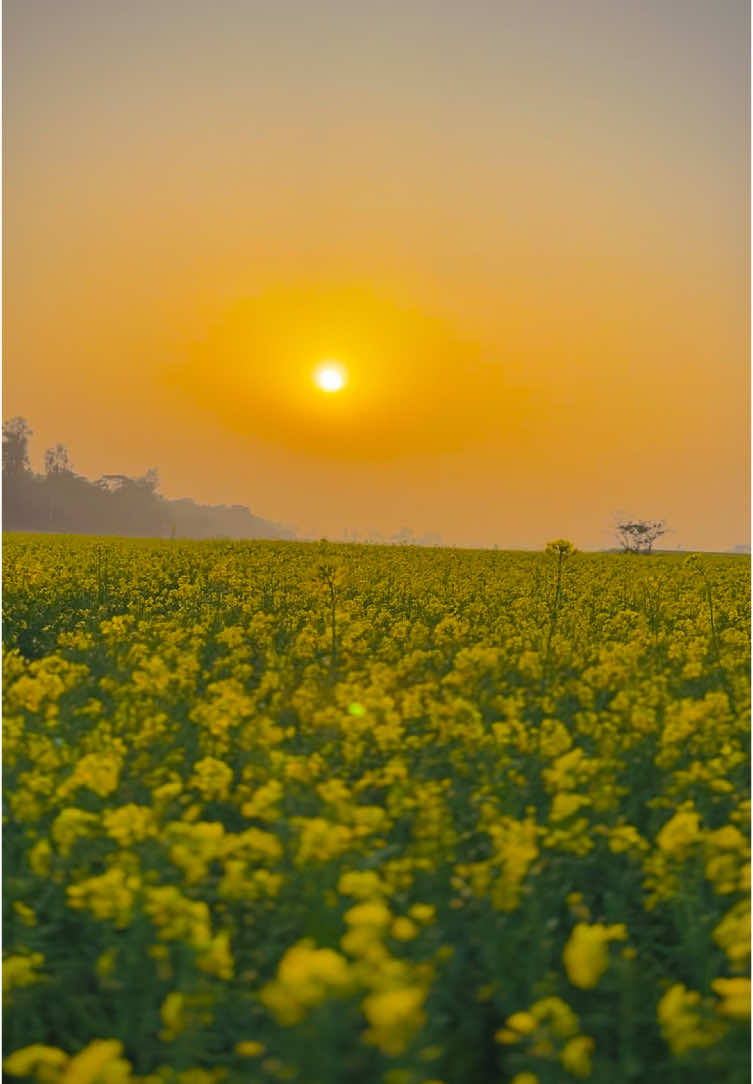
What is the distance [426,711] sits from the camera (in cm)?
641

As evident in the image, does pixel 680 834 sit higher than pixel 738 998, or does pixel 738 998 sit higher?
pixel 680 834

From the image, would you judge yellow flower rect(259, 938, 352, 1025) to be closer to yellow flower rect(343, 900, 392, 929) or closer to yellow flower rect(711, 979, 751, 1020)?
yellow flower rect(343, 900, 392, 929)

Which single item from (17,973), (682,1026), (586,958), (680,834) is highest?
(680,834)

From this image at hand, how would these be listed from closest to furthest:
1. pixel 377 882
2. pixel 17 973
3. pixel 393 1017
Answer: pixel 393 1017
pixel 377 882
pixel 17 973

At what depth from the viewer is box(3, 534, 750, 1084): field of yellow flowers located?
124 inches

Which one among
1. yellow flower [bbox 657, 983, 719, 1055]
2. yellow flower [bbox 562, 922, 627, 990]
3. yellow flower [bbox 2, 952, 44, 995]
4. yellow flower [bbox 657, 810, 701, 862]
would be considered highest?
yellow flower [bbox 657, 810, 701, 862]

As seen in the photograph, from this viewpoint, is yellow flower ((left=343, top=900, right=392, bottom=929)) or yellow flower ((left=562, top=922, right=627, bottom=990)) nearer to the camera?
yellow flower ((left=343, top=900, right=392, bottom=929))

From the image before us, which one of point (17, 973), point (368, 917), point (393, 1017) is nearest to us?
point (393, 1017)

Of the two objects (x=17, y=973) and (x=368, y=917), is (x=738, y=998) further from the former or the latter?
(x=17, y=973)

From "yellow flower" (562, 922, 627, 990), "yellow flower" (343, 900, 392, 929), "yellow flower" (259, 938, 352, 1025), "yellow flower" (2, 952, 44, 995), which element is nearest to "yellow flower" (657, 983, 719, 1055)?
"yellow flower" (562, 922, 627, 990)

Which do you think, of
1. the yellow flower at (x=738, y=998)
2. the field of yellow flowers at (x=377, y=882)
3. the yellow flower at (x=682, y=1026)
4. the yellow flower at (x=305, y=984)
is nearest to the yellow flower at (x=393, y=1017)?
the field of yellow flowers at (x=377, y=882)

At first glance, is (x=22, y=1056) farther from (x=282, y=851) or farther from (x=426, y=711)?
(x=426, y=711)

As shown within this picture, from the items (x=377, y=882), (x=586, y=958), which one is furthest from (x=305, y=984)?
(x=586, y=958)

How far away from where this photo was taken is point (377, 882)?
11.5 feet
